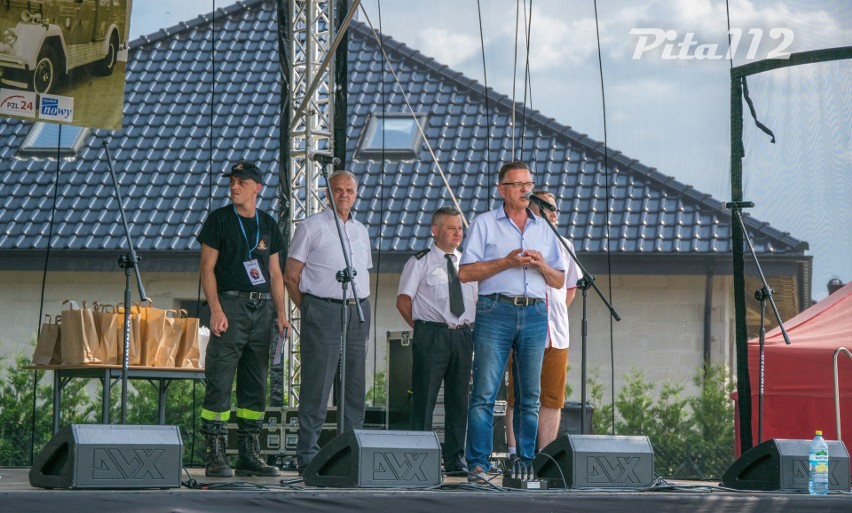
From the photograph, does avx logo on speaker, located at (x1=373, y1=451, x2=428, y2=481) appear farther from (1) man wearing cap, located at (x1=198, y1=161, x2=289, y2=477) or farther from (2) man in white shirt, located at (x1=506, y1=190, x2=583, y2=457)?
(2) man in white shirt, located at (x1=506, y1=190, x2=583, y2=457)

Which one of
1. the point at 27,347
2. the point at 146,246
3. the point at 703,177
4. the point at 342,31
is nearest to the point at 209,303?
the point at 342,31

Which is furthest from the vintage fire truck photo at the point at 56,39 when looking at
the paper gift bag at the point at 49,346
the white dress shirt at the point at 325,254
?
the white dress shirt at the point at 325,254

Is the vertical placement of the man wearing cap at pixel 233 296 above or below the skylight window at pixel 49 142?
below

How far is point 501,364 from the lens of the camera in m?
5.41

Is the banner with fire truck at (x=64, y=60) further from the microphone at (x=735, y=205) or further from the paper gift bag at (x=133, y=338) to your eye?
the microphone at (x=735, y=205)

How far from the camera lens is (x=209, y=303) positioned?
18.4ft

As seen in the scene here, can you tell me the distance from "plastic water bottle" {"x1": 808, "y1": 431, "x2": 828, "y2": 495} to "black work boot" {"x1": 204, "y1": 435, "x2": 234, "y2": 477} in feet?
8.75

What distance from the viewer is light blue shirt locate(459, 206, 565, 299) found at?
17.7 ft

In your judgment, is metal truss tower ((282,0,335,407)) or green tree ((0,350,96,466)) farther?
green tree ((0,350,96,466))

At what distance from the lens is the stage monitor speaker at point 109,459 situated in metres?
4.30

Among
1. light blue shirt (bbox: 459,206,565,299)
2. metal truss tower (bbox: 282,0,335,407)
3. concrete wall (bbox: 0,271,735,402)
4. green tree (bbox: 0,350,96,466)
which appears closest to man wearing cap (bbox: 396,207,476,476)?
light blue shirt (bbox: 459,206,565,299)

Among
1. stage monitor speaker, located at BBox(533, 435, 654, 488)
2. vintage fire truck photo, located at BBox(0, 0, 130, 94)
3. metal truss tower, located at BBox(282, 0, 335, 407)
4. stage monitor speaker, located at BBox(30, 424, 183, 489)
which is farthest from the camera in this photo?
metal truss tower, located at BBox(282, 0, 335, 407)

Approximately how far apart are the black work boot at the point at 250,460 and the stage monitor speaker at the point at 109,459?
129 cm

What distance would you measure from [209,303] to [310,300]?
507 millimetres
